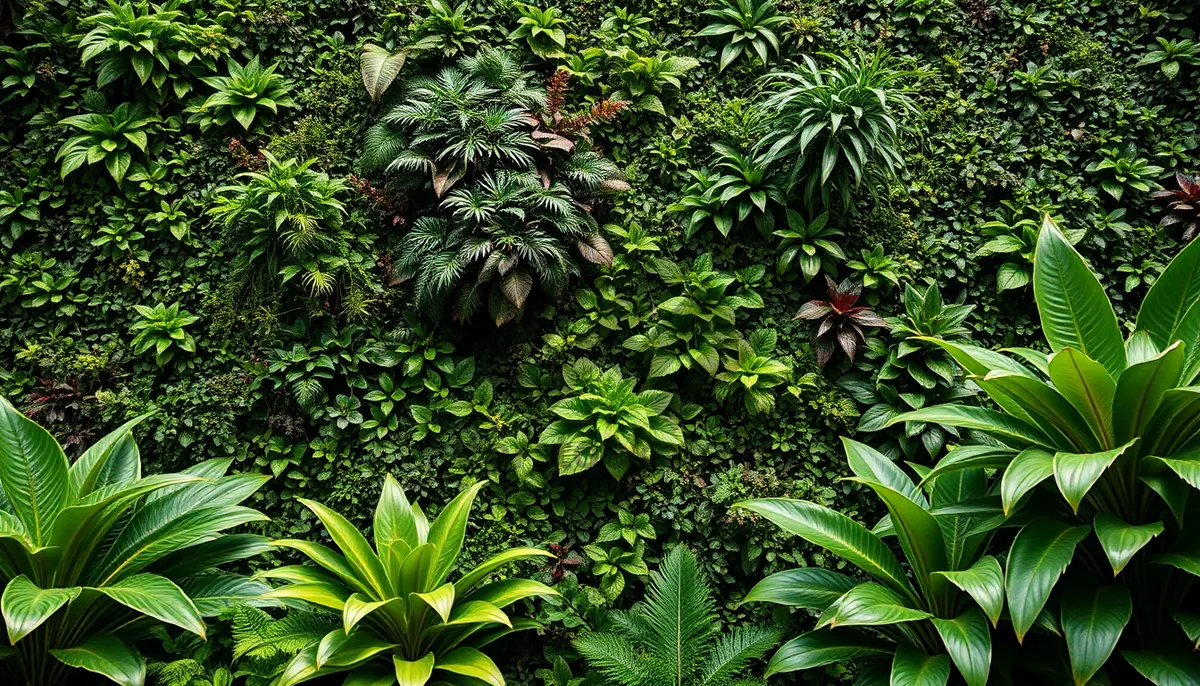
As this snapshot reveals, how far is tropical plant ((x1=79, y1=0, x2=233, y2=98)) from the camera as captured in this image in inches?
161

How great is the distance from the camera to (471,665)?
9.35 ft

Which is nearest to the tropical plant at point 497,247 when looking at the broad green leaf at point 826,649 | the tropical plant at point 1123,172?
the broad green leaf at point 826,649

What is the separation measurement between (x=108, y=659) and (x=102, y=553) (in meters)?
0.45

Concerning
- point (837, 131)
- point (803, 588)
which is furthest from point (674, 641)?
point (837, 131)

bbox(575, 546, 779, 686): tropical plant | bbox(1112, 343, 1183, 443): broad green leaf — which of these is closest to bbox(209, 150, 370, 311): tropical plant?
bbox(575, 546, 779, 686): tropical plant

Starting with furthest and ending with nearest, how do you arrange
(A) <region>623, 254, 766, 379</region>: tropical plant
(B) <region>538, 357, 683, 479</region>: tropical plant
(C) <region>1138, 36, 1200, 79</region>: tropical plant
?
(C) <region>1138, 36, 1200, 79</region>: tropical plant < (A) <region>623, 254, 766, 379</region>: tropical plant < (B) <region>538, 357, 683, 479</region>: tropical plant

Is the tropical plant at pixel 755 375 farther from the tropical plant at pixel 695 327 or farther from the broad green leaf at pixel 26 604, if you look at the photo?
the broad green leaf at pixel 26 604

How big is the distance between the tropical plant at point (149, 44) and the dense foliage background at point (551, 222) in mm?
29

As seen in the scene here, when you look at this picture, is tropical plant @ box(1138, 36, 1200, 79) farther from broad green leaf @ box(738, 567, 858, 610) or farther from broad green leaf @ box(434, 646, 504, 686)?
broad green leaf @ box(434, 646, 504, 686)

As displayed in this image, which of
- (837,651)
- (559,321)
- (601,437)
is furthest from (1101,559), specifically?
(559,321)

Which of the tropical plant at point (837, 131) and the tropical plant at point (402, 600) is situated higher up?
the tropical plant at point (837, 131)

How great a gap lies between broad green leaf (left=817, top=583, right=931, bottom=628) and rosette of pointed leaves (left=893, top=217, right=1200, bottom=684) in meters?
0.34

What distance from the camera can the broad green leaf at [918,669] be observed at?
8.41 ft

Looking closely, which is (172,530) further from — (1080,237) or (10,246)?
(1080,237)
